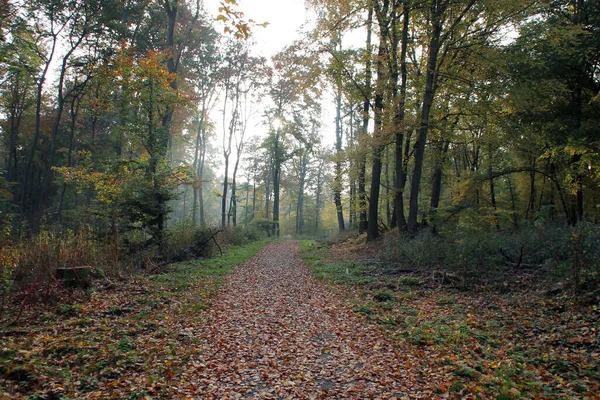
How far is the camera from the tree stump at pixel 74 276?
662cm

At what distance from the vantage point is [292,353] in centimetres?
486

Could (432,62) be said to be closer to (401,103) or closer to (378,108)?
(401,103)

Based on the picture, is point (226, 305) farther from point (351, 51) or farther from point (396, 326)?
point (351, 51)

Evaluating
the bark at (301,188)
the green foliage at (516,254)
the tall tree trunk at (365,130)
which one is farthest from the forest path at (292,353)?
the bark at (301,188)

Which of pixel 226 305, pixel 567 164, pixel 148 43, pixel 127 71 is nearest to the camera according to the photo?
pixel 226 305

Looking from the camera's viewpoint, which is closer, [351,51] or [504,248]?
[504,248]

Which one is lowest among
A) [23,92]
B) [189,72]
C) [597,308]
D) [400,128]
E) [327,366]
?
[327,366]

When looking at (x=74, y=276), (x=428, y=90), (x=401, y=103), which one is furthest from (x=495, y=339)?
(x=401, y=103)

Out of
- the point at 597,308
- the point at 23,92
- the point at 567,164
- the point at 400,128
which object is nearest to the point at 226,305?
the point at 597,308

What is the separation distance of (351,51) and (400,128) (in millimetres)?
4180

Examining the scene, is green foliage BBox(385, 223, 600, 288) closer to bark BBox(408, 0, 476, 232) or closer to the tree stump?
bark BBox(408, 0, 476, 232)

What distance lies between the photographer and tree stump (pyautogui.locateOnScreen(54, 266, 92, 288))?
6.62 metres

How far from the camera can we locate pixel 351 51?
46.6 ft

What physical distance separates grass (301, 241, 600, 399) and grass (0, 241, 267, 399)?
127 inches
